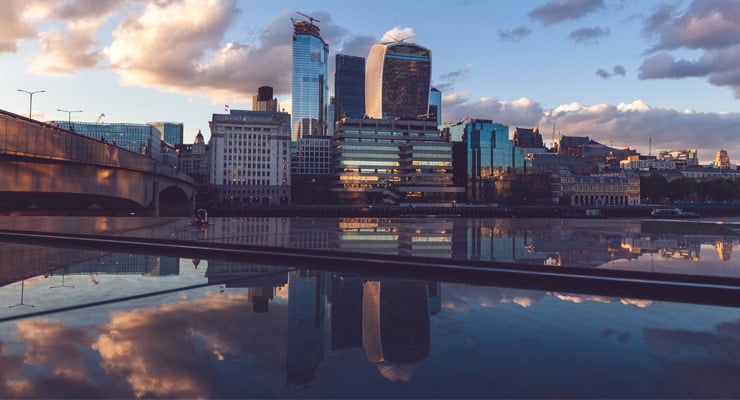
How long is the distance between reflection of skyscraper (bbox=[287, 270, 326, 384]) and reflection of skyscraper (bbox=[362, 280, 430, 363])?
0.78 metres

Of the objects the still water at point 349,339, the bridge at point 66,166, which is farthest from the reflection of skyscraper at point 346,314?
the bridge at point 66,166

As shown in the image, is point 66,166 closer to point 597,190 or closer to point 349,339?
point 349,339

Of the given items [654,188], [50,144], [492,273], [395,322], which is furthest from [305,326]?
[654,188]

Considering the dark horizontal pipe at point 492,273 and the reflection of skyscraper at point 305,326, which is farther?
the dark horizontal pipe at point 492,273

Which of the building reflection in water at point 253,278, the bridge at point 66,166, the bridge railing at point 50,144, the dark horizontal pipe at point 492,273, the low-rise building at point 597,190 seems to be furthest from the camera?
the low-rise building at point 597,190

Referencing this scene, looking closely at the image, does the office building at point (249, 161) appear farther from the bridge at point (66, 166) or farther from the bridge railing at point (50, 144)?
the bridge railing at point (50, 144)

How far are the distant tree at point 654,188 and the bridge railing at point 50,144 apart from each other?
189084mm

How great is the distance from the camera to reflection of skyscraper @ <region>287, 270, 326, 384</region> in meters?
5.64

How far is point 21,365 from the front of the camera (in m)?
5.52

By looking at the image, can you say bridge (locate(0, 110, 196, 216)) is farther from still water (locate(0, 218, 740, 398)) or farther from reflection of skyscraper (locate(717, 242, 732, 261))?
reflection of skyscraper (locate(717, 242, 732, 261))

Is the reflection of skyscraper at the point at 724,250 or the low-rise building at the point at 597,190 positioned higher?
the low-rise building at the point at 597,190

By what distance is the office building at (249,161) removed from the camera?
167m

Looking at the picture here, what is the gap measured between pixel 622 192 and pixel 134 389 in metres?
197

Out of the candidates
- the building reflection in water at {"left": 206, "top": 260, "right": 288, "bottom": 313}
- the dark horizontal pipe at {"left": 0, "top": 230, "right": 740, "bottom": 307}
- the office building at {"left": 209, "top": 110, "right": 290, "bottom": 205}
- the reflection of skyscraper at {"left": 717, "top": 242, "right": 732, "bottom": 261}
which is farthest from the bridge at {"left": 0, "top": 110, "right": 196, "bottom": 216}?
the office building at {"left": 209, "top": 110, "right": 290, "bottom": 205}
